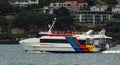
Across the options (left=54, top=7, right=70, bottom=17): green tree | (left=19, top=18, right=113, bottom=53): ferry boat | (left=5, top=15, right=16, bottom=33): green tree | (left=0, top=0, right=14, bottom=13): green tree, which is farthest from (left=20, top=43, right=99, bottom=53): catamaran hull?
(left=0, top=0, right=14, bottom=13): green tree

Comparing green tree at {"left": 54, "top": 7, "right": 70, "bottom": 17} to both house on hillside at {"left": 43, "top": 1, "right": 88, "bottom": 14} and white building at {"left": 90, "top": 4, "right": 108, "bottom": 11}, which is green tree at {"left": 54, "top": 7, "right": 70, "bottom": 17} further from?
white building at {"left": 90, "top": 4, "right": 108, "bottom": 11}

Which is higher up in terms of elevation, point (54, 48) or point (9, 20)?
point (54, 48)

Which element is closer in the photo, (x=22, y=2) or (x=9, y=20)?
(x=9, y=20)

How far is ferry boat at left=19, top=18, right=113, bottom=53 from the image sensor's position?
99.9m

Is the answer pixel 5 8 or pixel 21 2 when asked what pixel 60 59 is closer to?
pixel 5 8

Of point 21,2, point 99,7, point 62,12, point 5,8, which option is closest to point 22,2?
point 21,2

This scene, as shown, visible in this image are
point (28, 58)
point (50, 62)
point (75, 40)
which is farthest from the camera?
point (75, 40)

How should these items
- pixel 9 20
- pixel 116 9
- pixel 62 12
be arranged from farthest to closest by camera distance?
1. pixel 116 9
2. pixel 62 12
3. pixel 9 20

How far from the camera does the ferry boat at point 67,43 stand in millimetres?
99938

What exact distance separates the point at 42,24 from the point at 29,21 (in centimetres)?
220

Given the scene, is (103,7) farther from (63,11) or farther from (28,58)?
(28,58)

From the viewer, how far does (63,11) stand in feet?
566

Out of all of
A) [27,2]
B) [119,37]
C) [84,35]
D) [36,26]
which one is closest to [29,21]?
[36,26]

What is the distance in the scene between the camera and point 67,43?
100 meters
